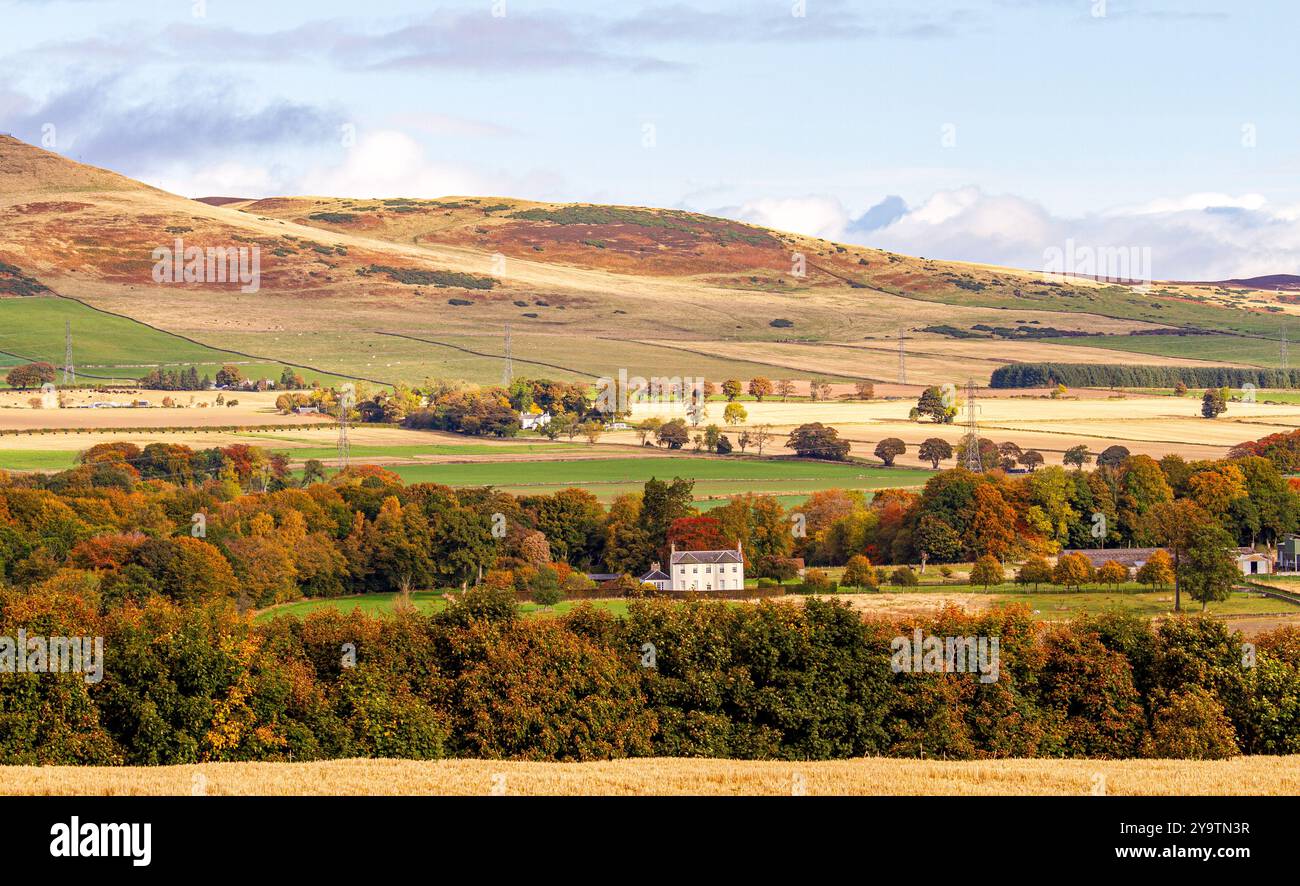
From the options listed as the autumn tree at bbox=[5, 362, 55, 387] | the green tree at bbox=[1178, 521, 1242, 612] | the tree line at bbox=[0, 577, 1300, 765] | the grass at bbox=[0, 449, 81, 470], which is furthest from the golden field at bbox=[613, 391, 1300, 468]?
the tree line at bbox=[0, 577, 1300, 765]

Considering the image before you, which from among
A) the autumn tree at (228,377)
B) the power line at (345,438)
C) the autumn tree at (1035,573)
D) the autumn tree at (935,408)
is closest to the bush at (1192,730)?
the autumn tree at (1035,573)

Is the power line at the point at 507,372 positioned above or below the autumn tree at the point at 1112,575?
above

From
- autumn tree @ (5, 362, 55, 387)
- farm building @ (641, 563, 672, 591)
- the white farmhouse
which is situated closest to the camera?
farm building @ (641, 563, 672, 591)

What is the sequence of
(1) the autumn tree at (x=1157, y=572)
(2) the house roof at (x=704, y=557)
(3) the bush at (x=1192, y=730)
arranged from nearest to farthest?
(3) the bush at (x=1192, y=730), (1) the autumn tree at (x=1157, y=572), (2) the house roof at (x=704, y=557)

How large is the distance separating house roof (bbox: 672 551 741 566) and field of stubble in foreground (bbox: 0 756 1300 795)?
4863 centimetres

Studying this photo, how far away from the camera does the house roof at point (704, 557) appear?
8388 centimetres

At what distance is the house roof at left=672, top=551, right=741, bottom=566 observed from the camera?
83.9 m

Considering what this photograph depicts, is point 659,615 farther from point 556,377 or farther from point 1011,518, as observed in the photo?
point 556,377

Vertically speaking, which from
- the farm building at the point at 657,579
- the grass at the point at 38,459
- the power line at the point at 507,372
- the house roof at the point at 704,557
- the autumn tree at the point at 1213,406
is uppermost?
the power line at the point at 507,372

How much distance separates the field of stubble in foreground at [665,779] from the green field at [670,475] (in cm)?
7099

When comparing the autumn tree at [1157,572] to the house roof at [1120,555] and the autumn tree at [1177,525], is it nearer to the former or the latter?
the autumn tree at [1177,525]

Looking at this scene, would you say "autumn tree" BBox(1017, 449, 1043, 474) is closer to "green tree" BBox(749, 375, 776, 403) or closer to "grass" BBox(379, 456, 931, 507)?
"grass" BBox(379, 456, 931, 507)

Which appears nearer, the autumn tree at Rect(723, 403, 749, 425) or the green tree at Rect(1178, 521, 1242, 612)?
the green tree at Rect(1178, 521, 1242, 612)

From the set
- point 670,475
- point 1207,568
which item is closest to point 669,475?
point 670,475
